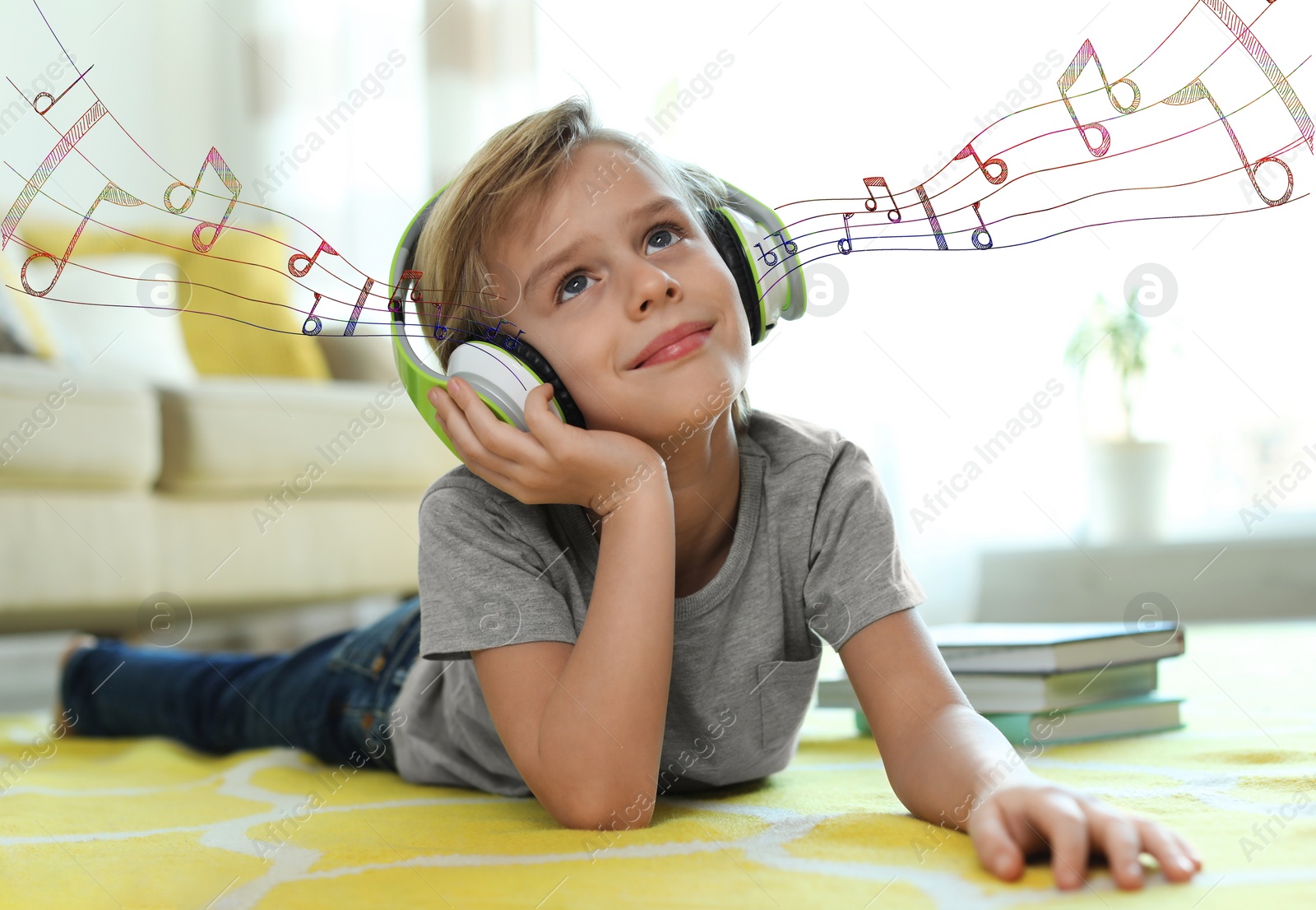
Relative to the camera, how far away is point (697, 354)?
0.78 meters

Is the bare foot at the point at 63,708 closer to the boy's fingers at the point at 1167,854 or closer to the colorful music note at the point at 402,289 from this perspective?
the colorful music note at the point at 402,289

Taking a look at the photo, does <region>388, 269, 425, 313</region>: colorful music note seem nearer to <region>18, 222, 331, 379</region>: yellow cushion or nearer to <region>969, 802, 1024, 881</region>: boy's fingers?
<region>969, 802, 1024, 881</region>: boy's fingers

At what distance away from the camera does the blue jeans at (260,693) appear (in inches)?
44.0

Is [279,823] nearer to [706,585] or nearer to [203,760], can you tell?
[706,585]

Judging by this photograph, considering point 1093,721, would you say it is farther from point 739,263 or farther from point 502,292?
point 502,292

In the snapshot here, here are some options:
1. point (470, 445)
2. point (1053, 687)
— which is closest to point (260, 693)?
point (470, 445)

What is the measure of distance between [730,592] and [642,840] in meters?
0.24

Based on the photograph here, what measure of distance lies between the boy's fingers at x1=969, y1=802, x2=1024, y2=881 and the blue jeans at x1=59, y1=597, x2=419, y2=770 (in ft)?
2.09

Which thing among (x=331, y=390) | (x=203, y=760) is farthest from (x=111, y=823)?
(x=331, y=390)

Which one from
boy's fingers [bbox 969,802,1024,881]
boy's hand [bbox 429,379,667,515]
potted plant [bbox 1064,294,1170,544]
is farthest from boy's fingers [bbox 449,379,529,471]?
potted plant [bbox 1064,294,1170,544]

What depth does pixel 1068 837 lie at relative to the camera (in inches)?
20.6

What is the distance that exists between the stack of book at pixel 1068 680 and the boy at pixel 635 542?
20 centimetres

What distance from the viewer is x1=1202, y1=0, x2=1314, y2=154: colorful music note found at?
0.53m

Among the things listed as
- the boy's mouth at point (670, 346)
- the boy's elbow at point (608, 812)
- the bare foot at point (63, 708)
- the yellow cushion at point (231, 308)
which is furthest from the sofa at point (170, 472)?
the boy's elbow at point (608, 812)
